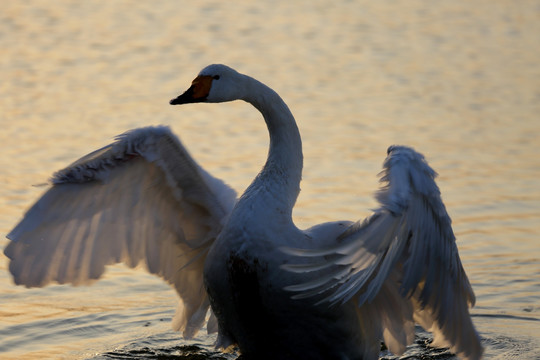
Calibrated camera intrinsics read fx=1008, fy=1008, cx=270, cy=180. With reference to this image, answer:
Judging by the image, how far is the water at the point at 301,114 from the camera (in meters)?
8.77

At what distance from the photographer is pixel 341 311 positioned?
21.8 ft

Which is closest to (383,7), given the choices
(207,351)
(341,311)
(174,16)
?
(174,16)

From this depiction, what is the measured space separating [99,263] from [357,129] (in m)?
5.84

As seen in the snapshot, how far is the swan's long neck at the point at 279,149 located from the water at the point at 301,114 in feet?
6.57

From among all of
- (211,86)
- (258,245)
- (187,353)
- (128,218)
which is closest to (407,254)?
(258,245)

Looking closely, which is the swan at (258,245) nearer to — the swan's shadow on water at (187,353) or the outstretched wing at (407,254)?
the outstretched wing at (407,254)

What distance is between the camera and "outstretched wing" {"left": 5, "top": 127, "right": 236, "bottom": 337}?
7129 mm

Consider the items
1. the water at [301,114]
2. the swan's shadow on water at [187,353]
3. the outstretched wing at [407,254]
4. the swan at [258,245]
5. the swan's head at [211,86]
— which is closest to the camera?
the outstretched wing at [407,254]

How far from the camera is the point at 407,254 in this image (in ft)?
19.9

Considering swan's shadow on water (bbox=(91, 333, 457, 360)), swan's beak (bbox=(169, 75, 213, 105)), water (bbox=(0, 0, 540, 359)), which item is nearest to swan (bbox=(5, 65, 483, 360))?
swan's beak (bbox=(169, 75, 213, 105))

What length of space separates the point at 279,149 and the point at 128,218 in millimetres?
1399

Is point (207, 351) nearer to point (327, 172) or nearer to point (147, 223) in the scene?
point (147, 223)

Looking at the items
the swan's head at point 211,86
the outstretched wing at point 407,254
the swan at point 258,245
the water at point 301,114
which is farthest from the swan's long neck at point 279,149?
the water at point 301,114

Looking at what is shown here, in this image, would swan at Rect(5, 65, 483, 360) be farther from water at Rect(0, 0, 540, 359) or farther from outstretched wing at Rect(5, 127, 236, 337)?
water at Rect(0, 0, 540, 359)
